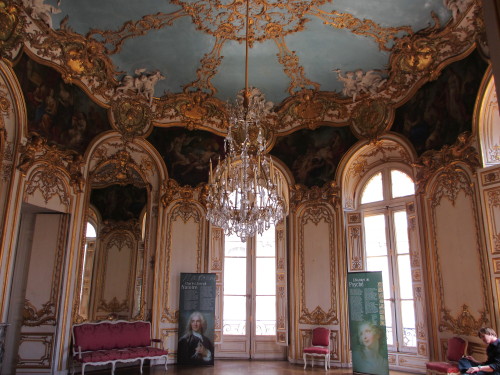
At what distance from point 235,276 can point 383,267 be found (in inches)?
149

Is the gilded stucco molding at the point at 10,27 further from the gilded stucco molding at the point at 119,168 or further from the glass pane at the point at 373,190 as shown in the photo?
the glass pane at the point at 373,190

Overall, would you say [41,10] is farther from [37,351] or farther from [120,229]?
[37,351]

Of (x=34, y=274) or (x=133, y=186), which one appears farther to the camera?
(x=133, y=186)

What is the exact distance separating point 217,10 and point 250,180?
350 centimetres

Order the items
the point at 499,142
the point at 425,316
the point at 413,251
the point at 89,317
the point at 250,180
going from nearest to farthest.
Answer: the point at 250,180 < the point at 499,142 < the point at 425,316 < the point at 413,251 < the point at 89,317

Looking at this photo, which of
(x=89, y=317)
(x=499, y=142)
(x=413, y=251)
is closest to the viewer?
(x=499, y=142)

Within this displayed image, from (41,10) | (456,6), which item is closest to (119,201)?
(41,10)

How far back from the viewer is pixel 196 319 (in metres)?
10.1

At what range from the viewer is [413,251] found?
952cm

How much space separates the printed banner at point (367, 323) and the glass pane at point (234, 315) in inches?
119

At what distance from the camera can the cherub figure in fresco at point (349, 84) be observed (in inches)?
392

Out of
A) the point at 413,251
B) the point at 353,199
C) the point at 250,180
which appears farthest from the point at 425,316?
the point at 250,180

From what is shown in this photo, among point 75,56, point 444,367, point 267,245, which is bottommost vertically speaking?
point 444,367

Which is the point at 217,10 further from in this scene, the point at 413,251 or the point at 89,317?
the point at 89,317
